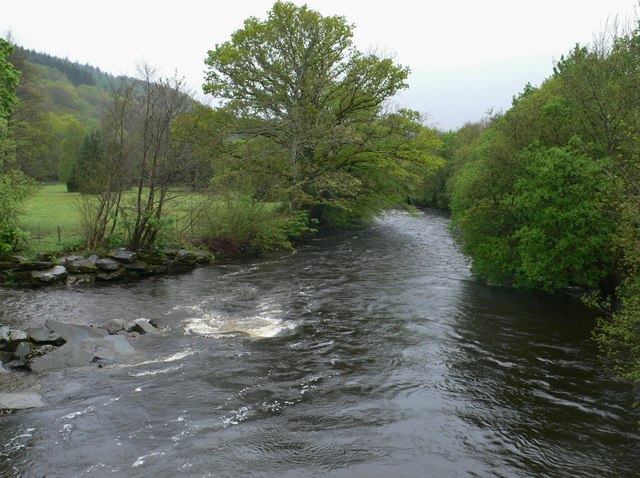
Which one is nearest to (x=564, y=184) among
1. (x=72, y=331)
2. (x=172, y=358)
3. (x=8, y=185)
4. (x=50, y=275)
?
(x=172, y=358)

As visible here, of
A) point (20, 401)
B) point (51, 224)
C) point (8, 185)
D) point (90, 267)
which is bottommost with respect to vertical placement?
point (20, 401)

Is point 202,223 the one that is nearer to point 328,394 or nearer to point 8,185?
point 8,185

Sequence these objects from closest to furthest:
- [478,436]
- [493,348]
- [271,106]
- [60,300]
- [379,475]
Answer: [379,475] < [478,436] < [493,348] < [60,300] < [271,106]

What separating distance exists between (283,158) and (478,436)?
2771 centimetres

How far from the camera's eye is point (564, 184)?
1725 centimetres

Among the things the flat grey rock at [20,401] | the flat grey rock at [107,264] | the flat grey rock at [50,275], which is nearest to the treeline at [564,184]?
the flat grey rock at [20,401]

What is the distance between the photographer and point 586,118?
19016 mm

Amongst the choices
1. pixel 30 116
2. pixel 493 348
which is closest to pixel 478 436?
pixel 493 348

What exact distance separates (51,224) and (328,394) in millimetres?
26474

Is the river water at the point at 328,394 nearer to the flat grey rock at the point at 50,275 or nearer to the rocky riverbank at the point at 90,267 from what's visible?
the flat grey rock at the point at 50,275

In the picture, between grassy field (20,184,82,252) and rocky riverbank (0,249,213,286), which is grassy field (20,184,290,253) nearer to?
grassy field (20,184,82,252)

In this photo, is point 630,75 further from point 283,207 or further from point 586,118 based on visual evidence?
point 283,207

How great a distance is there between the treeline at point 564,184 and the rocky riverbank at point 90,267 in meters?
14.3

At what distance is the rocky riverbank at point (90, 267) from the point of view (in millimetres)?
19453
